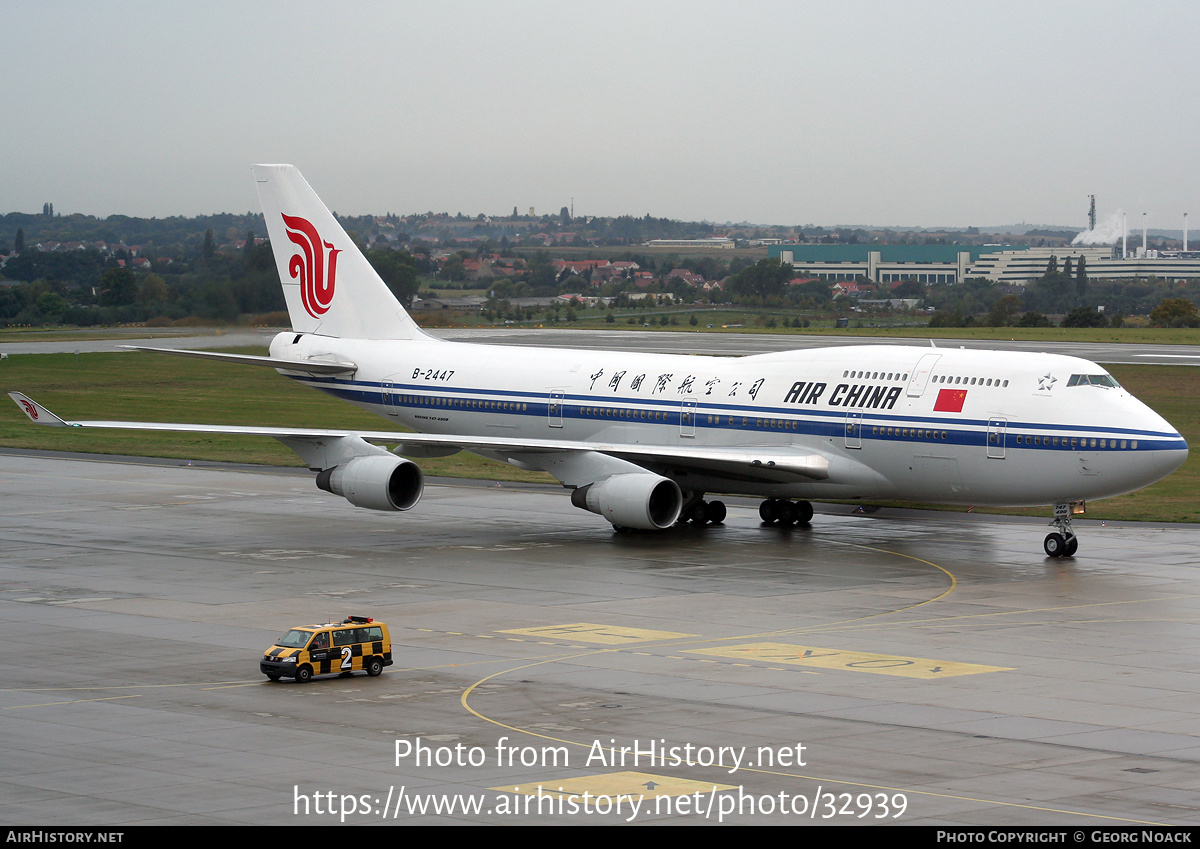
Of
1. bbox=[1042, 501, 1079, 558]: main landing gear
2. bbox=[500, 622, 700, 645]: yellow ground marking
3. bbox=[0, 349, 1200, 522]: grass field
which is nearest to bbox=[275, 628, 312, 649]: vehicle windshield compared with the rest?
bbox=[500, 622, 700, 645]: yellow ground marking

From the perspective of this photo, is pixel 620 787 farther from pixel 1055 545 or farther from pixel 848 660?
pixel 1055 545

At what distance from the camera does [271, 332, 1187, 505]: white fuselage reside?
1391 inches

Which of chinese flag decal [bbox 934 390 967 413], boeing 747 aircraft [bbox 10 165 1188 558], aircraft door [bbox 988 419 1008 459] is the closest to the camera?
boeing 747 aircraft [bbox 10 165 1188 558]

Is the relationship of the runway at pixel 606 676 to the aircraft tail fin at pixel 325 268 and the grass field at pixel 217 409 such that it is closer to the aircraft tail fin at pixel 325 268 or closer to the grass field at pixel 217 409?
the aircraft tail fin at pixel 325 268

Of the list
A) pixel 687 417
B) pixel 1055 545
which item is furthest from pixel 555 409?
pixel 1055 545

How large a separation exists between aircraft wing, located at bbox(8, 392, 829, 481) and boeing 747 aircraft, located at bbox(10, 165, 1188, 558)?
0.08 meters

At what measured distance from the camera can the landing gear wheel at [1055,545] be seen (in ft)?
121

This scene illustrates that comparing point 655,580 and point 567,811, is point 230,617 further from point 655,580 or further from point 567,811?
point 567,811

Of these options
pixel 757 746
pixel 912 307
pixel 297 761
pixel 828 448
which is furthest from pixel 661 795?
pixel 912 307

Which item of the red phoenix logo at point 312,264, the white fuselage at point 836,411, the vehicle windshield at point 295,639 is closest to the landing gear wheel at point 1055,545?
the white fuselage at point 836,411

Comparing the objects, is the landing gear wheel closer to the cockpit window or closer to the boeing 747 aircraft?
the boeing 747 aircraft

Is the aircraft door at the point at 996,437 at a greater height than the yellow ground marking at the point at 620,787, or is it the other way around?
the aircraft door at the point at 996,437

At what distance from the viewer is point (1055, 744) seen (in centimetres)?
2014

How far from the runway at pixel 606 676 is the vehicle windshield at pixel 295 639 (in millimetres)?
678
